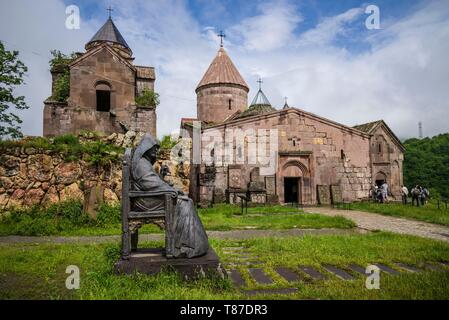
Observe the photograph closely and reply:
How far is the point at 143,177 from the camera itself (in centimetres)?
444

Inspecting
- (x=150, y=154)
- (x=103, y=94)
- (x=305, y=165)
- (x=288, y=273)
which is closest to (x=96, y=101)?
(x=103, y=94)

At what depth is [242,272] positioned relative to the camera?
15.3 ft

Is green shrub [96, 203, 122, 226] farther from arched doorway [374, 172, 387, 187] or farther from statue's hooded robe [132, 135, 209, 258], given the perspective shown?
arched doorway [374, 172, 387, 187]

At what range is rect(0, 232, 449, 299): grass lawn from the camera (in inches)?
142

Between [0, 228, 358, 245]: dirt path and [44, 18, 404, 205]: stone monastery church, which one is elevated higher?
[44, 18, 404, 205]: stone monastery church

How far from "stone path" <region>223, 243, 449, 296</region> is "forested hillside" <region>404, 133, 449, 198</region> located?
37901 mm

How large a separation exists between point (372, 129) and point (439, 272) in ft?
58.5

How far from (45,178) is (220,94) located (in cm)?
1641

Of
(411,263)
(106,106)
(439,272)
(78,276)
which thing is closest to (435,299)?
(439,272)

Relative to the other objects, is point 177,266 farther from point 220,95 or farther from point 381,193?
point 220,95

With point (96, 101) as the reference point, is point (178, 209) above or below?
below

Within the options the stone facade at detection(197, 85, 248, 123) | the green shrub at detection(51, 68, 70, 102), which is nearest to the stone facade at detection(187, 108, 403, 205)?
the stone facade at detection(197, 85, 248, 123)

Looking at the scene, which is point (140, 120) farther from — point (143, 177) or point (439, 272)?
point (439, 272)
